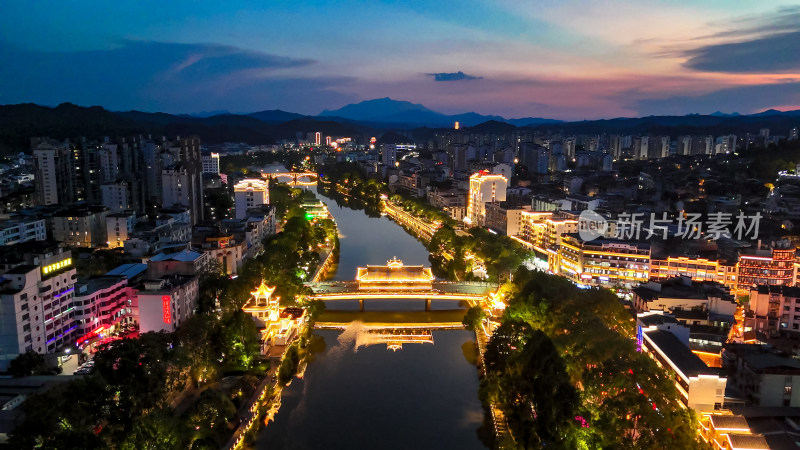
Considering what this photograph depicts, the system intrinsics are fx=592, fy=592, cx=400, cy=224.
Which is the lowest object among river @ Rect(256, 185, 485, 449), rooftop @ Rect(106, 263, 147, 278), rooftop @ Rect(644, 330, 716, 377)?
river @ Rect(256, 185, 485, 449)

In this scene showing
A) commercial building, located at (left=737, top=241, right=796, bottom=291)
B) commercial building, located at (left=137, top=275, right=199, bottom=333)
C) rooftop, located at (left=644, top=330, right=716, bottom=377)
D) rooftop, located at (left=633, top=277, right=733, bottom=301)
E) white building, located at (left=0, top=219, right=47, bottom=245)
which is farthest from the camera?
white building, located at (left=0, top=219, right=47, bottom=245)

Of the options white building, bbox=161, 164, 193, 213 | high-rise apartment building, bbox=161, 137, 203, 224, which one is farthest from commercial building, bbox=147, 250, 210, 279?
white building, bbox=161, 164, 193, 213

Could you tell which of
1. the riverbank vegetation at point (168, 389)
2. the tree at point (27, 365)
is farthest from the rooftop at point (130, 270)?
the tree at point (27, 365)

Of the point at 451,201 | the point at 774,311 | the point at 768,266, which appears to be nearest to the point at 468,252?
the point at 768,266

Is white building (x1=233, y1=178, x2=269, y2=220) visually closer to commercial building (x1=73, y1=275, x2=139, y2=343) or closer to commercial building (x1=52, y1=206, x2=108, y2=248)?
commercial building (x1=52, y1=206, x2=108, y2=248)

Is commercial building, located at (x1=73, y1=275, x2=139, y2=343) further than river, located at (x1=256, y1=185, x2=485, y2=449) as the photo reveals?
Yes

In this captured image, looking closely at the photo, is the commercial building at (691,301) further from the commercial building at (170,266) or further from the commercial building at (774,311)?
the commercial building at (170,266)

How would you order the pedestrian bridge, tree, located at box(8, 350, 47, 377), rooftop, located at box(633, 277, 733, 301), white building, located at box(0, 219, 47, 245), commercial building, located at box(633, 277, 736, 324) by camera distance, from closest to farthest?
1. tree, located at box(8, 350, 47, 377)
2. commercial building, located at box(633, 277, 736, 324)
3. rooftop, located at box(633, 277, 733, 301)
4. the pedestrian bridge
5. white building, located at box(0, 219, 47, 245)

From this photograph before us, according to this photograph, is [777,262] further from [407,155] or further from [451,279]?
[407,155]
